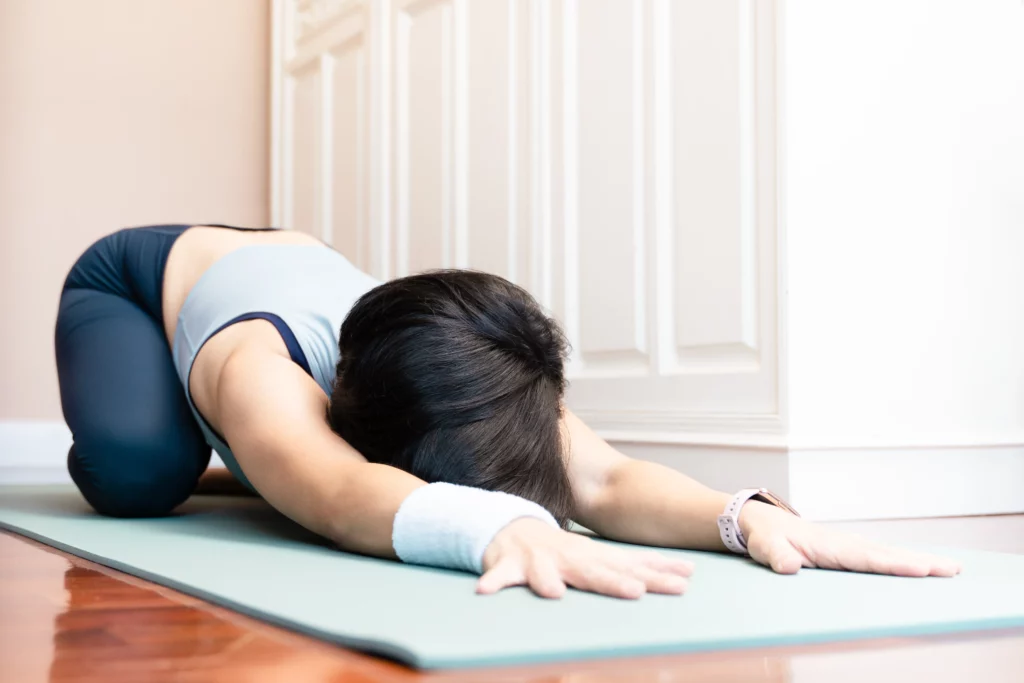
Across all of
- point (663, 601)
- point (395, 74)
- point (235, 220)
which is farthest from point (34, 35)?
point (663, 601)

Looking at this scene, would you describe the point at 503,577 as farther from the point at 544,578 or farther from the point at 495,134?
the point at 495,134

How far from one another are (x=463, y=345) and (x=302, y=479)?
0.22 metres

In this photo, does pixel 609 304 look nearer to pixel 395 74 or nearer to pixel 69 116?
pixel 395 74

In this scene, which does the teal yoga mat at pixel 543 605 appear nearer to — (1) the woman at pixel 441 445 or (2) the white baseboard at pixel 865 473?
(1) the woman at pixel 441 445

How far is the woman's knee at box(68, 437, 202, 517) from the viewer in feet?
5.39

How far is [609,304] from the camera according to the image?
2.37 metres

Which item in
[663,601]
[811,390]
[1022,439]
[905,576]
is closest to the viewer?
[663,601]

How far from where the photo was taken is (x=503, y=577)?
896 millimetres

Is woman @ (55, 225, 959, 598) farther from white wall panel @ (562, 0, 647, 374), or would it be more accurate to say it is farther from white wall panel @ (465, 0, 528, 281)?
white wall panel @ (465, 0, 528, 281)

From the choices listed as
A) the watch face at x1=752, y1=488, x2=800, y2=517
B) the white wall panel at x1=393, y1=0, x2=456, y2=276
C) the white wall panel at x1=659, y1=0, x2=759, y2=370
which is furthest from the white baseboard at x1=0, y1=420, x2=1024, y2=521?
the white wall panel at x1=393, y1=0, x2=456, y2=276

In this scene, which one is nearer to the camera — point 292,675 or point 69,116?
point 292,675

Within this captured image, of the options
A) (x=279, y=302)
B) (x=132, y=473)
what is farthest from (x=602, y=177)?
(x=132, y=473)

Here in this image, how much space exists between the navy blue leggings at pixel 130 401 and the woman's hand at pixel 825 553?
3.06ft

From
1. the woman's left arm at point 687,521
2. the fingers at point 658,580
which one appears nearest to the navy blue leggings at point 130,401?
the woman's left arm at point 687,521
